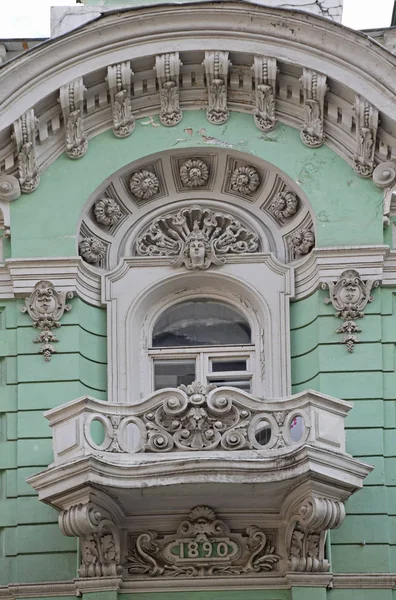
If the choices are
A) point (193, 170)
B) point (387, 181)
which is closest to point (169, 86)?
point (193, 170)

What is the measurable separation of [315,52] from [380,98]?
83 centimetres

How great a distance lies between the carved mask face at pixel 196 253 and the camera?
19.7m

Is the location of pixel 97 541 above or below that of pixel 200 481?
below

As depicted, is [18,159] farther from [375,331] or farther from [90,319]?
[375,331]

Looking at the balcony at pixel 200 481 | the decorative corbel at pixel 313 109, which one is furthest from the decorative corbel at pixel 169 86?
the balcony at pixel 200 481

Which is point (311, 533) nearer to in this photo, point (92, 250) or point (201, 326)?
point (201, 326)

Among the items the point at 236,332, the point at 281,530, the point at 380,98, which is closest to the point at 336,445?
the point at 281,530

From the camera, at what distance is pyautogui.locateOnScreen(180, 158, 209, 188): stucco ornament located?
20.2m

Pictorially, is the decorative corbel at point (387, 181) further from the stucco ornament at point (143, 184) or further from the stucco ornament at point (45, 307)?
the stucco ornament at point (45, 307)

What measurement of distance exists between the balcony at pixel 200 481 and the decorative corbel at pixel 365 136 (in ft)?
9.42

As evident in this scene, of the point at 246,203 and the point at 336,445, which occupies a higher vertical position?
the point at 246,203

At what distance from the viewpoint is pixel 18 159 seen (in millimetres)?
19953

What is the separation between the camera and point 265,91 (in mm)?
20031

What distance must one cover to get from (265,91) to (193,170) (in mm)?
1106
